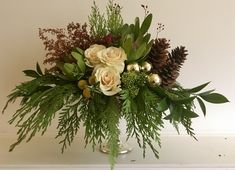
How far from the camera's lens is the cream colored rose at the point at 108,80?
0.93 m

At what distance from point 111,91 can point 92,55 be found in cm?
12

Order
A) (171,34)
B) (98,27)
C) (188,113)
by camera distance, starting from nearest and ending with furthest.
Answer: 1. (188,113)
2. (98,27)
3. (171,34)

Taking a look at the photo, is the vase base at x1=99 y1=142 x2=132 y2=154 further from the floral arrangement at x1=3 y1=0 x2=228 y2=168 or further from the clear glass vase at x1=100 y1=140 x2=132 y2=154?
the floral arrangement at x1=3 y1=0 x2=228 y2=168

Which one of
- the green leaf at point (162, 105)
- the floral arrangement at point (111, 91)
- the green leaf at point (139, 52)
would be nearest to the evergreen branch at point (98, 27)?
the floral arrangement at point (111, 91)

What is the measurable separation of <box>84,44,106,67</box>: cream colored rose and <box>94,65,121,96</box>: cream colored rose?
1.3 inches

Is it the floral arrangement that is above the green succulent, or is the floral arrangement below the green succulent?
below

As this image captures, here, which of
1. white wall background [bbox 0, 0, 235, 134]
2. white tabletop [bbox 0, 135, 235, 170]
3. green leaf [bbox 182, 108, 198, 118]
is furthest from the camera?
white wall background [bbox 0, 0, 235, 134]

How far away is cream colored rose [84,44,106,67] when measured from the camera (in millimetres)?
960

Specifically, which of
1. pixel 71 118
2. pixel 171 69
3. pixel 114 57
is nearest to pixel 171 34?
pixel 171 69

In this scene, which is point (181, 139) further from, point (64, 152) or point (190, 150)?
point (64, 152)

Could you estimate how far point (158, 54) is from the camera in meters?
1.00

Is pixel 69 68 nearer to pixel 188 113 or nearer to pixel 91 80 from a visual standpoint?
pixel 91 80

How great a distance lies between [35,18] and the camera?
1.31m

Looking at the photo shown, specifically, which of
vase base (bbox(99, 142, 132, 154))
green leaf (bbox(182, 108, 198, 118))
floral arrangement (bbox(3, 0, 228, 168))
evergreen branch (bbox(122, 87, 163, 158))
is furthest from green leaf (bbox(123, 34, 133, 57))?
vase base (bbox(99, 142, 132, 154))
